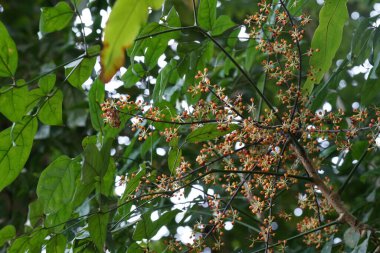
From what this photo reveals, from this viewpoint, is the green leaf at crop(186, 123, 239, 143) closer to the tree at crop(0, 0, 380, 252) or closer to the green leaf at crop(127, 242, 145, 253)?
the tree at crop(0, 0, 380, 252)

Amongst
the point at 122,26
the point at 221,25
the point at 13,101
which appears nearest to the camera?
the point at 122,26

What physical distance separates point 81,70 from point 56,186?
10.0 inches

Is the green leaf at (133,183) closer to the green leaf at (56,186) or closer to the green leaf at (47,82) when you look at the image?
the green leaf at (56,186)

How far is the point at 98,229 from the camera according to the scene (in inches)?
41.2

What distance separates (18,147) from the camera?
1.13 meters

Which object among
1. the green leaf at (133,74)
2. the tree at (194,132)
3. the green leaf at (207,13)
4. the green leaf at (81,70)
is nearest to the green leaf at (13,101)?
the tree at (194,132)


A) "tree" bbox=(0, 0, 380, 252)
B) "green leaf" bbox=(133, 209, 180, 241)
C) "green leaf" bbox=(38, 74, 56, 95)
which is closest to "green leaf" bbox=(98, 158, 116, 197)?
"tree" bbox=(0, 0, 380, 252)

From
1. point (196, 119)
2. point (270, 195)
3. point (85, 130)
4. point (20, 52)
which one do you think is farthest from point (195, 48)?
point (20, 52)

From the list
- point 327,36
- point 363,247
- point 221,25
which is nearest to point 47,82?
point 221,25

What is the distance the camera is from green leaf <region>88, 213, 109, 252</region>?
1.04 metres

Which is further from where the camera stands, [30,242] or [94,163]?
[30,242]

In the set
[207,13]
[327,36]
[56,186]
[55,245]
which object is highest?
[207,13]

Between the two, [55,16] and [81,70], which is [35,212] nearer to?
[81,70]

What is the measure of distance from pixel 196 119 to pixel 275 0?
1.16 ft
